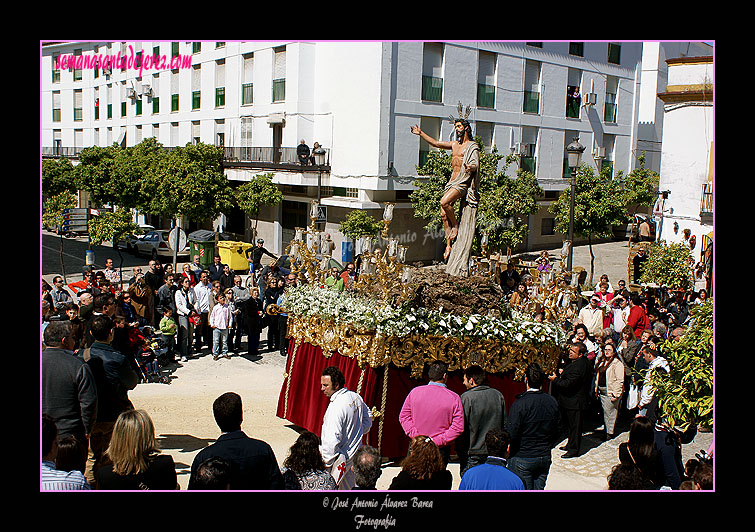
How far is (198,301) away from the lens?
505 inches

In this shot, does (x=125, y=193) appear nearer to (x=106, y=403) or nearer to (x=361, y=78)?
(x=361, y=78)

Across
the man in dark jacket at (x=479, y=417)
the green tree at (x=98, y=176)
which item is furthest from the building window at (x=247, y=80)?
the man in dark jacket at (x=479, y=417)

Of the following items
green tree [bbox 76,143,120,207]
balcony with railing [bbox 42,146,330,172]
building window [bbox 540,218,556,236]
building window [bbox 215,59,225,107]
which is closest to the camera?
balcony with railing [bbox 42,146,330,172]

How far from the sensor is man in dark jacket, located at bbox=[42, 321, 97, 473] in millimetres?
5535

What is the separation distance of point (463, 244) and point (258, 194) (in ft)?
58.4

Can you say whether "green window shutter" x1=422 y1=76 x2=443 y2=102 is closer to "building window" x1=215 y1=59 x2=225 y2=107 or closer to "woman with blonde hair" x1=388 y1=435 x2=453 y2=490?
"building window" x1=215 y1=59 x2=225 y2=107

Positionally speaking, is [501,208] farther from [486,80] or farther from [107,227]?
[107,227]

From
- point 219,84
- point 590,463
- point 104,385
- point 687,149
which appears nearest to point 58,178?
point 219,84

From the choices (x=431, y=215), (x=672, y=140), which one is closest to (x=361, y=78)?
(x=431, y=215)

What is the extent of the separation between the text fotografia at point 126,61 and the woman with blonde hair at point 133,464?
30414 millimetres

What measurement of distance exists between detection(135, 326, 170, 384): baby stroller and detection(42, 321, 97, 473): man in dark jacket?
488 cm

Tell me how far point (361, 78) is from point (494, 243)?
26.0ft

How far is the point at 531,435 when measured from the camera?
6445 millimetres

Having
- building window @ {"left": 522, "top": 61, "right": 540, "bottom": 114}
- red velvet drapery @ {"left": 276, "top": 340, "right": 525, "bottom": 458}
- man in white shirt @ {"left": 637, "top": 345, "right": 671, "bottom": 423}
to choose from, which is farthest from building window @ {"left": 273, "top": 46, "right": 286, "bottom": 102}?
man in white shirt @ {"left": 637, "top": 345, "right": 671, "bottom": 423}
